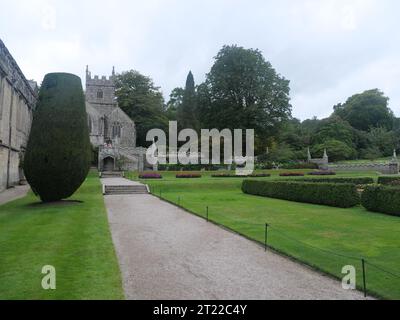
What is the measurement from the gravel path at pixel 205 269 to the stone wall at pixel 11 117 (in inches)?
690

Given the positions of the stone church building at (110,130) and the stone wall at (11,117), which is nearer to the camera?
the stone wall at (11,117)

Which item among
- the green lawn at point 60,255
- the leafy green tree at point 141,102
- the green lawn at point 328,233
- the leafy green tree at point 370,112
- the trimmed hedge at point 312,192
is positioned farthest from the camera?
the leafy green tree at point 370,112

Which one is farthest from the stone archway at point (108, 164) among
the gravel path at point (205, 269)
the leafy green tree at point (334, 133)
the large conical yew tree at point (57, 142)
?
the gravel path at point (205, 269)

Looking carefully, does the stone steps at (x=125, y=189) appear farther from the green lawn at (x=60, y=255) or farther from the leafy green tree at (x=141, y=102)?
the leafy green tree at (x=141, y=102)

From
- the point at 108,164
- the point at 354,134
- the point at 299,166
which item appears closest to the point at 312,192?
the point at 299,166

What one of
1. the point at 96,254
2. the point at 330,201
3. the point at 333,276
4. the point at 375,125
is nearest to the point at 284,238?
the point at 333,276

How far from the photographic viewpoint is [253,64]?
4338cm

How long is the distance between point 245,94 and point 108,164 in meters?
19.4

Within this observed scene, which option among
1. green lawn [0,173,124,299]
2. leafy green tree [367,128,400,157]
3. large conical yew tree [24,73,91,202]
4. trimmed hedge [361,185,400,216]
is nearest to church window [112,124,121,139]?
leafy green tree [367,128,400,157]

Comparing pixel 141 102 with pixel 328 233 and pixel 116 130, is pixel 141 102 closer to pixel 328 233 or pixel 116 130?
pixel 116 130

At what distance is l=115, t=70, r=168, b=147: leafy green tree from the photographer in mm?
67188

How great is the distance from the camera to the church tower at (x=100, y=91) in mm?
63938

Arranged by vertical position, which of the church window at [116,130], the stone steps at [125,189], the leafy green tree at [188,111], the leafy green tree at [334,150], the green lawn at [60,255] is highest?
the leafy green tree at [188,111]
